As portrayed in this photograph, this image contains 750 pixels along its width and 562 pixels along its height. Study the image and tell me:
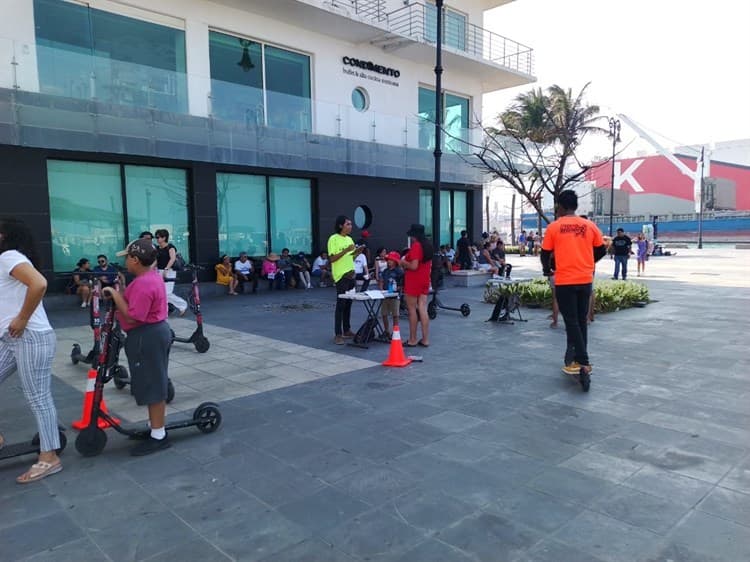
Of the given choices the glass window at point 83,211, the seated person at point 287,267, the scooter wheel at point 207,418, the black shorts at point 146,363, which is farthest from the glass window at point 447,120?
the black shorts at point 146,363

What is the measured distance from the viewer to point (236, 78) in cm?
1588

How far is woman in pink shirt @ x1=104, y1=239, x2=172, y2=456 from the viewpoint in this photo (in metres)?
4.02

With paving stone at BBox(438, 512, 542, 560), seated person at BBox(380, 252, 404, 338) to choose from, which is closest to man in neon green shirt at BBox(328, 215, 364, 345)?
seated person at BBox(380, 252, 404, 338)

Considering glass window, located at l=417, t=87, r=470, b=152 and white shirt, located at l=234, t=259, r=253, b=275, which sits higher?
glass window, located at l=417, t=87, r=470, b=152

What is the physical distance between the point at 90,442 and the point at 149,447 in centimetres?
43

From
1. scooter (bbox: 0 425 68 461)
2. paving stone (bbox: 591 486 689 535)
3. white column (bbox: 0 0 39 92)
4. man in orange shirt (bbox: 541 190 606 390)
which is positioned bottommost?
paving stone (bbox: 591 486 689 535)

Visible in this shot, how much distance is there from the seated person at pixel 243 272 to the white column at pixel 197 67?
4.04 m

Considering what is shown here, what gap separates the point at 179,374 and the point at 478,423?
12.5 ft

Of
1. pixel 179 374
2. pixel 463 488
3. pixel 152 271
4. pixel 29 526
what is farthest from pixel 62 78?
pixel 463 488

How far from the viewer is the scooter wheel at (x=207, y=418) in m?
4.58

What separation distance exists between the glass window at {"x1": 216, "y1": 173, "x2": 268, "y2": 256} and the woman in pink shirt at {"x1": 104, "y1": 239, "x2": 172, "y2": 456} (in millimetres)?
11778

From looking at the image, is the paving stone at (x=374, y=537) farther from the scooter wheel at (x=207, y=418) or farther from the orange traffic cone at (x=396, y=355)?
the orange traffic cone at (x=396, y=355)

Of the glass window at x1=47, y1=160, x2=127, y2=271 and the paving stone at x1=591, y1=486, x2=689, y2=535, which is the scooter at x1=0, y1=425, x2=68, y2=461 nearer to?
the paving stone at x1=591, y1=486, x2=689, y2=535

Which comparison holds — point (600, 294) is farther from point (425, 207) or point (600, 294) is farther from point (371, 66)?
point (371, 66)
